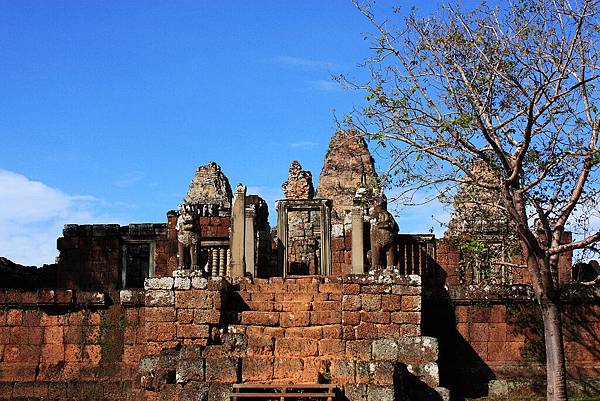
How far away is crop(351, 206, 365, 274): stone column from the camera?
18531mm

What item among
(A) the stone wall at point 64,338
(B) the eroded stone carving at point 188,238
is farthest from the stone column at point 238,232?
(A) the stone wall at point 64,338

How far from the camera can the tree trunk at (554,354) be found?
14125mm

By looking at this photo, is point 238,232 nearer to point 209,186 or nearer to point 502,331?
point 502,331

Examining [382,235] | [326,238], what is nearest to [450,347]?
[382,235]

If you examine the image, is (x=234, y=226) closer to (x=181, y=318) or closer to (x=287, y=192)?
(x=181, y=318)

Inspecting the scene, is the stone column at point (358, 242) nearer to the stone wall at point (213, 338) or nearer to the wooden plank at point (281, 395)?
the stone wall at point (213, 338)

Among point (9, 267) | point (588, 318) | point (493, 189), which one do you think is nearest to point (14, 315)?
point (9, 267)

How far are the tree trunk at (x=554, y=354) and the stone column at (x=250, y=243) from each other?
6.20m

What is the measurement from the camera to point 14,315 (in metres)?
16.2

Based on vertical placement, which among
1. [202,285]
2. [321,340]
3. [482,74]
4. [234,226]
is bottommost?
[321,340]

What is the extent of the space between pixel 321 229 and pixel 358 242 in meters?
1.46

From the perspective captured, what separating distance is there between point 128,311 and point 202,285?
65.8 inches

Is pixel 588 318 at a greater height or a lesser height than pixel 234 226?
lesser

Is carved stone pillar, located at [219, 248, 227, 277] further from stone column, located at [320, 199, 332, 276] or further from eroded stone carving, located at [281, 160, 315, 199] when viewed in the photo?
eroded stone carving, located at [281, 160, 315, 199]
